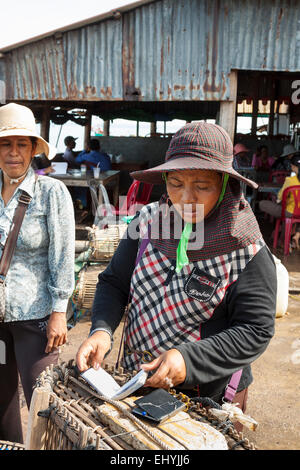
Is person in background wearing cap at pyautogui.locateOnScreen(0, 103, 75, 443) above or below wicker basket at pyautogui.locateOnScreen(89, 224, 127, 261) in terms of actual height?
above

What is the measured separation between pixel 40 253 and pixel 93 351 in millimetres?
912

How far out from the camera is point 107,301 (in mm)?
1720

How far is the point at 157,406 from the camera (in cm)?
124

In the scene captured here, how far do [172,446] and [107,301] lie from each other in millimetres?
701

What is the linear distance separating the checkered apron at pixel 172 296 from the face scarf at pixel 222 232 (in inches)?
0.9

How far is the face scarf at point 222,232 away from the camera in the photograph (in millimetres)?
1464

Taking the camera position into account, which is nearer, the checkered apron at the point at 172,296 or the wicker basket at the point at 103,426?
the wicker basket at the point at 103,426

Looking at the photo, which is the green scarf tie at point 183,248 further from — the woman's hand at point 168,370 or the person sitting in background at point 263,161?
the person sitting in background at point 263,161

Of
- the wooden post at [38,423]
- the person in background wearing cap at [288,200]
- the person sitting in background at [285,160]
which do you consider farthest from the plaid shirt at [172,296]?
the person sitting in background at [285,160]

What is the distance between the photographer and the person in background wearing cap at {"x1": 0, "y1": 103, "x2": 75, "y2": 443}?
2240 mm

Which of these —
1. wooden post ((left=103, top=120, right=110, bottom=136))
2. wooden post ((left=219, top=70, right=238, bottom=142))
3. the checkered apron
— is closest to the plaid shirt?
the checkered apron

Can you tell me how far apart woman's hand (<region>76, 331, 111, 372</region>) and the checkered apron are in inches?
5.1

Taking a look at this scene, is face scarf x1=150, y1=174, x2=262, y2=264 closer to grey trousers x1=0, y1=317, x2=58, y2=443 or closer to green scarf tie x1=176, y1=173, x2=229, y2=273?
green scarf tie x1=176, y1=173, x2=229, y2=273

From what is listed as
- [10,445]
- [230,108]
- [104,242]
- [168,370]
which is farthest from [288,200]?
[168,370]
